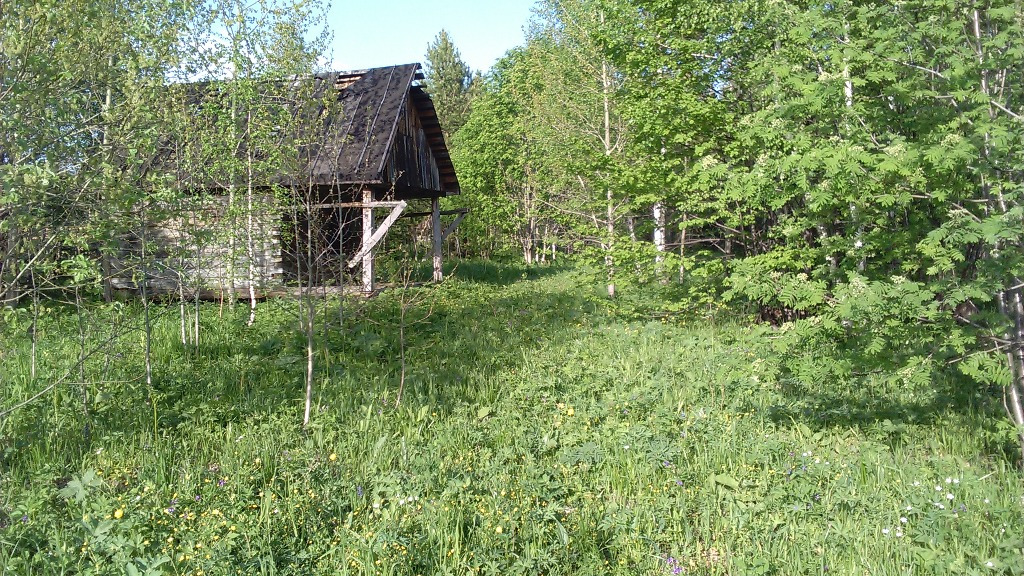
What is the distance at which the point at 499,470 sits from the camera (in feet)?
15.1

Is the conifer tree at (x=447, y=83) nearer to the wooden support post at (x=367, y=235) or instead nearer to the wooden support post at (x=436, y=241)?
the wooden support post at (x=436, y=241)

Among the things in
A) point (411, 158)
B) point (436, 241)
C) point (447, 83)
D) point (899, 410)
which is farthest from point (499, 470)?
point (447, 83)

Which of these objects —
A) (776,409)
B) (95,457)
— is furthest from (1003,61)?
(95,457)

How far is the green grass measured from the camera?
3562mm

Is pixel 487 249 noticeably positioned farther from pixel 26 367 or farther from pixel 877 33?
pixel 877 33

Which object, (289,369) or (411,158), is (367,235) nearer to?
(411,158)

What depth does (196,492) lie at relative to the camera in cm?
429

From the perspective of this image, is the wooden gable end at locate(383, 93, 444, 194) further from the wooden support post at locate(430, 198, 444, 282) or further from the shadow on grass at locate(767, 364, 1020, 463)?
the shadow on grass at locate(767, 364, 1020, 463)

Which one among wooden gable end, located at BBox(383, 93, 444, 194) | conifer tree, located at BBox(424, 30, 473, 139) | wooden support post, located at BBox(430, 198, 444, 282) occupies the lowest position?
wooden support post, located at BBox(430, 198, 444, 282)

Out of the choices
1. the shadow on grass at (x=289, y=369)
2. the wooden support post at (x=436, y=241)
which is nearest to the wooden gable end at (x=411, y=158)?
the wooden support post at (x=436, y=241)

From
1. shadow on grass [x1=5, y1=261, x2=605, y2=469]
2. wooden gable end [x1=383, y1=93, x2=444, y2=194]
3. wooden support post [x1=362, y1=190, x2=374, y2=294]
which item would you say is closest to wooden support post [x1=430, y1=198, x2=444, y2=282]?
wooden gable end [x1=383, y1=93, x2=444, y2=194]

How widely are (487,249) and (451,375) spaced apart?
23.5 m

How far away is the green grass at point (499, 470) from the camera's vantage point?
3562 millimetres

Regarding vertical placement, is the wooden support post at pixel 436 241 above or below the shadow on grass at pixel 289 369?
above
